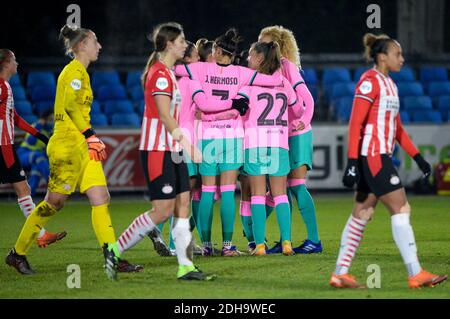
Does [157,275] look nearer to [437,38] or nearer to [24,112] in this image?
[24,112]

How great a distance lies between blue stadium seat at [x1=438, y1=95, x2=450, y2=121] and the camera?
19.6 m

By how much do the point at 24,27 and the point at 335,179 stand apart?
8.01m

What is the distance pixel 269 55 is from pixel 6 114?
8.97 feet

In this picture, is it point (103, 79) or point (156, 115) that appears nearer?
point (156, 115)

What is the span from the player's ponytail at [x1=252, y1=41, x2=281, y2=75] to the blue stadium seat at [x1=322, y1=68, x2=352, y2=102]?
10744 millimetres

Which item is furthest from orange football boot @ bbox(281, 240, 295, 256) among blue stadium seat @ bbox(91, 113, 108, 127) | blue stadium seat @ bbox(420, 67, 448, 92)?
blue stadium seat @ bbox(420, 67, 448, 92)

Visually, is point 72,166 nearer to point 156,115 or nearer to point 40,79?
point 156,115

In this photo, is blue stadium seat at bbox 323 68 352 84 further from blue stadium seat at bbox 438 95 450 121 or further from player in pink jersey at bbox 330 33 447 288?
player in pink jersey at bbox 330 33 447 288

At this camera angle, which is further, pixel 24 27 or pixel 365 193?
pixel 24 27

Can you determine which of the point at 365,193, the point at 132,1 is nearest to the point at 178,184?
the point at 365,193

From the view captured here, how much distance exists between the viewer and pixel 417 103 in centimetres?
1948

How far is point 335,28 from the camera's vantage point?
21.9 meters

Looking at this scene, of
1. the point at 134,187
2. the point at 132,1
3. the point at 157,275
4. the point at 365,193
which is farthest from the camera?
the point at 132,1

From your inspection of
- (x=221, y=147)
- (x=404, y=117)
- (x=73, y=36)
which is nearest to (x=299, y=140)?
(x=221, y=147)
